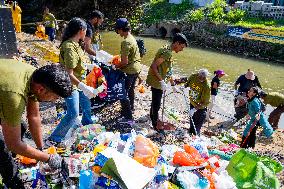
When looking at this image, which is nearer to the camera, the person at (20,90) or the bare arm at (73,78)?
the person at (20,90)

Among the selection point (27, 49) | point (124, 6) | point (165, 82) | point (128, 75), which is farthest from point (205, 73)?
point (124, 6)

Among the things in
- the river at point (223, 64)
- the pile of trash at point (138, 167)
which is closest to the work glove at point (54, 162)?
the pile of trash at point (138, 167)

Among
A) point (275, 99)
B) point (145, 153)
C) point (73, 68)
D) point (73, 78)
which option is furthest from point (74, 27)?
point (275, 99)

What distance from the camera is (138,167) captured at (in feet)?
11.4

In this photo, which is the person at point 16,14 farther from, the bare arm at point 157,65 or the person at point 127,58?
the bare arm at point 157,65

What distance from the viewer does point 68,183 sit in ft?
11.3

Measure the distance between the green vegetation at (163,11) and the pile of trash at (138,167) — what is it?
76.5ft

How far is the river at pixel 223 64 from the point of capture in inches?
628

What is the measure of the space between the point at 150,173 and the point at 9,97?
1.52 metres

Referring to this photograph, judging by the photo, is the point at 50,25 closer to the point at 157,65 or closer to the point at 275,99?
the point at 275,99

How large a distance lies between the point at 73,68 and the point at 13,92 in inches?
79.3

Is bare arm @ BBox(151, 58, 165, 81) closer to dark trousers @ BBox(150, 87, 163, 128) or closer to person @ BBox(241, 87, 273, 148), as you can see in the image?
dark trousers @ BBox(150, 87, 163, 128)

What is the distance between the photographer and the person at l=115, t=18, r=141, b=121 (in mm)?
5766

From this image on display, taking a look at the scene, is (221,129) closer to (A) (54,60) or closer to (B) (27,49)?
(A) (54,60)
